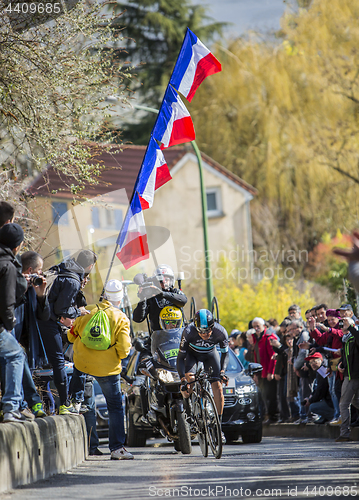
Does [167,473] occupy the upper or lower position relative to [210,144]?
lower

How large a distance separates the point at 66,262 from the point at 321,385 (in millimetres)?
6083

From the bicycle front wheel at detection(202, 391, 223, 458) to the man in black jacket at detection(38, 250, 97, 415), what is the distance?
158 centimetres

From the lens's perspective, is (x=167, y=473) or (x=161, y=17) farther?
(x=161, y=17)

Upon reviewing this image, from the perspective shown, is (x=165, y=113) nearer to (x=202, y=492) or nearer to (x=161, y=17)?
(x=202, y=492)

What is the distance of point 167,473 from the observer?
7938mm

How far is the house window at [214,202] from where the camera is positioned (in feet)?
137

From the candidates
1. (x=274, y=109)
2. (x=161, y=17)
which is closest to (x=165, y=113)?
(x=274, y=109)

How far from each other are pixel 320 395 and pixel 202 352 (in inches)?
164

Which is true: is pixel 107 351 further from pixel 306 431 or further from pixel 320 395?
pixel 306 431

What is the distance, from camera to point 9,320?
6.82 meters

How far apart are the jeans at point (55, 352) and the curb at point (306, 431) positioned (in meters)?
5.51

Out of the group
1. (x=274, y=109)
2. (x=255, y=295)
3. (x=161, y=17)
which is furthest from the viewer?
(x=161, y=17)

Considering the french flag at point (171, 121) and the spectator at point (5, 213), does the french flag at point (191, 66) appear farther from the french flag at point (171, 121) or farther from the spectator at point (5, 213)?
the spectator at point (5, 213)

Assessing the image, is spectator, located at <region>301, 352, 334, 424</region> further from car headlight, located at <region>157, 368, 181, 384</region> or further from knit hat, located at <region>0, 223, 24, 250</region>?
knit hat, located at <region>0, 223, 24, 250</region>
